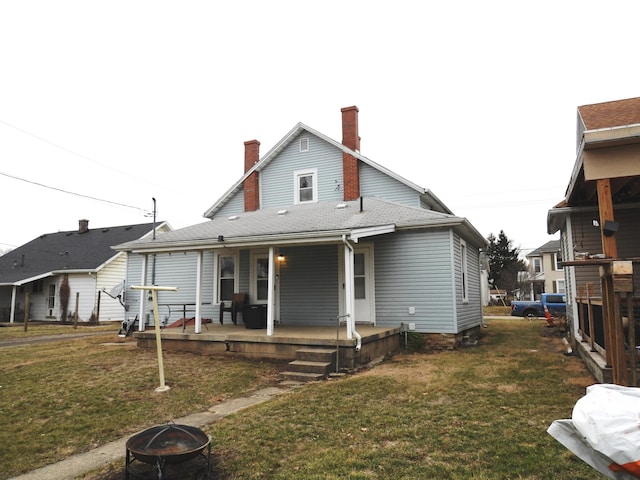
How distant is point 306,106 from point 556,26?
12.5 metres

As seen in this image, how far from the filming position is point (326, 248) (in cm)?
1242

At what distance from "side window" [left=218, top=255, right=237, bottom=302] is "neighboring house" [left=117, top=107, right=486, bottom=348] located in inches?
1.3

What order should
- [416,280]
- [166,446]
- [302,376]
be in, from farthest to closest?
1. [416,280]
2. [302,376]
3. [166,446]

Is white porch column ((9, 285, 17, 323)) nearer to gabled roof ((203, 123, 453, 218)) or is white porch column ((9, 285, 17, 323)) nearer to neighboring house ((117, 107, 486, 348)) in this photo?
neighboring house ((117, 107, 486, 348))

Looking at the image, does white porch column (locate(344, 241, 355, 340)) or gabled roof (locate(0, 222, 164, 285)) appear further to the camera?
gabled roof (locate(0, 222, 164, 285))

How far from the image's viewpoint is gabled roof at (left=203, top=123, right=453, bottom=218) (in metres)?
13.4

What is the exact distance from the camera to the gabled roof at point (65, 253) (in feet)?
79.5

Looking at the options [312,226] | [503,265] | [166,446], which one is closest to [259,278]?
[312,226]

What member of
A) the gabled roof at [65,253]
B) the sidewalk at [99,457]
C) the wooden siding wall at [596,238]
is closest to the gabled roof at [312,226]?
the wooden siding wall at [596,238]

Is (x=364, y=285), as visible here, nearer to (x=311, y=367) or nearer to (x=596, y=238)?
(x=311, y=367)

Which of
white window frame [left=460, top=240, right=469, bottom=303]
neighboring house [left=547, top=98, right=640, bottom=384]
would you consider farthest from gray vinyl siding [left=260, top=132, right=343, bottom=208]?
neighboring house [left=547, top=98, right=640, bottom=384]

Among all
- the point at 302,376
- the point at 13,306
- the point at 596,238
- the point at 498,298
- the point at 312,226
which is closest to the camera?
the point at 302,376

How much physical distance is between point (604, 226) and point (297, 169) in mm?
10488

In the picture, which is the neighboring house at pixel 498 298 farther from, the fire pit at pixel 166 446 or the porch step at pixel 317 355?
the fire pit at pixel 166 446
